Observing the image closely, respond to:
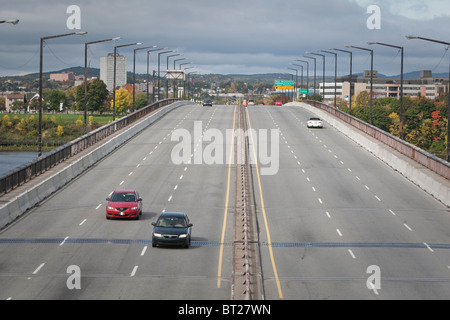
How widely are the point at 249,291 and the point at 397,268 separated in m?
7.50

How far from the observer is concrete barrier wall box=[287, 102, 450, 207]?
142ft

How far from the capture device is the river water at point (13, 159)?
12520 centimetres

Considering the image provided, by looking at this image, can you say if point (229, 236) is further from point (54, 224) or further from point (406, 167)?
point (406, 167)

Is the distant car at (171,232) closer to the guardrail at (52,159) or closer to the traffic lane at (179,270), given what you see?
the traffic lane at (179,270)

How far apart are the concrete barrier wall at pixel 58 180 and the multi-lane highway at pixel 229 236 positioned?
56 cm

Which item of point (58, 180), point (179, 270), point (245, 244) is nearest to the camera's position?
point (179, 270)

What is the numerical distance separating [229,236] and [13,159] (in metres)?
117

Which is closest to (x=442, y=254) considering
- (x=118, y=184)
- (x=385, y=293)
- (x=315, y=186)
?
(x=385, y=293)

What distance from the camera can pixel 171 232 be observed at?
99.0ft

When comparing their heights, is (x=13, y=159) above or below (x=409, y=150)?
below

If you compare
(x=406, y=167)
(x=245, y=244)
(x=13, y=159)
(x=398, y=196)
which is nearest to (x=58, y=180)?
(x=245, y=244)

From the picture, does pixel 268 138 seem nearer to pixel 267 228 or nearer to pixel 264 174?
pixel 264 174

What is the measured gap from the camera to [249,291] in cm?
2194

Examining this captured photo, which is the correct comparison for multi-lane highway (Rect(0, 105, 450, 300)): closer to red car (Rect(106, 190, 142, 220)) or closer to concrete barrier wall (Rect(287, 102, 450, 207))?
red car (Rect(106, 190, 142, 220))
